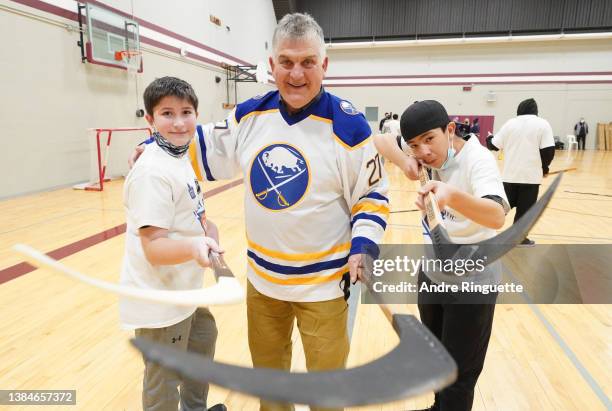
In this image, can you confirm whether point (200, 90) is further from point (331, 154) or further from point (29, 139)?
point (331, 154)

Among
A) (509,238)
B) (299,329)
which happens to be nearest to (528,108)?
(509,238)

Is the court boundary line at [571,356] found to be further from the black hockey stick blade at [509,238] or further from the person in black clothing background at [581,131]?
the person in black clothing background at [581,131]

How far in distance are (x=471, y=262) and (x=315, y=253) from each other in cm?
65

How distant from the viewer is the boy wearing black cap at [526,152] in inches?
174

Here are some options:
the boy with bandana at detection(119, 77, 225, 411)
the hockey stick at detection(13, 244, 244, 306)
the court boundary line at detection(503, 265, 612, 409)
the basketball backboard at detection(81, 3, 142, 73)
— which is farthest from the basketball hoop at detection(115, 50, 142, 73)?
the hockey stick at detection(13, 244, 244, 306)

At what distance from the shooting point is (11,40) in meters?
6.46

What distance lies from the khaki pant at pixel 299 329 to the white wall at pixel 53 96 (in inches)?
271


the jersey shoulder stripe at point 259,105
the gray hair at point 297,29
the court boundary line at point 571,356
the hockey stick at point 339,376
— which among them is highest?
the gray hair at point 297,29

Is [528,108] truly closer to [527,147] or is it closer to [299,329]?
[527,147]

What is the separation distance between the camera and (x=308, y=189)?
1426mm

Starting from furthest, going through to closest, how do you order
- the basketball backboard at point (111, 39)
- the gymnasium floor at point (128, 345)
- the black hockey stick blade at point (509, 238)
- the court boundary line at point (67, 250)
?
the basketball backboard at point (111, 39), the court boundary line at point (67, 250), the gymnasium floor at point (128, 345), the black hockey stick blade at point (509, 238)

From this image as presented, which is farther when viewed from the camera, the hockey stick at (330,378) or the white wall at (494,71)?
the white wall at (494,71)

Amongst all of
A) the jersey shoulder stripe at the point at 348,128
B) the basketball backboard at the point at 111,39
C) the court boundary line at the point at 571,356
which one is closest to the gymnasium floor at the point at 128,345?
the court boundary line at the point at 571,356

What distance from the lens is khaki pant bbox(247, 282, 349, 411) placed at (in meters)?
1.50
